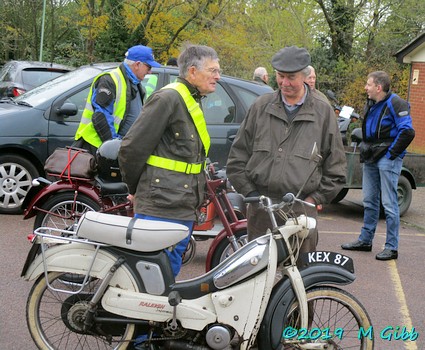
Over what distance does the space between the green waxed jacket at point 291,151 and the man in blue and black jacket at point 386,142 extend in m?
2.90

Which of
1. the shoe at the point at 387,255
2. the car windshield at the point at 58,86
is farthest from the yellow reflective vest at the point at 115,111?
the shoe at the point at 387,255

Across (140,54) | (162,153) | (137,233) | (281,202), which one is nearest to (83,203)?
(140,54)

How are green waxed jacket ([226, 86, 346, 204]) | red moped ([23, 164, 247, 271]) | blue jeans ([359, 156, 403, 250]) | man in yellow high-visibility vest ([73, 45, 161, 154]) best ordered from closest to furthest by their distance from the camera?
green waxed jacket ([226, 86, 346, 204]) → red moped ([23, 164, 247, 271]) → man in yellow high-visibility vest ([73, 45, 161, 154]) → blue jeans ([359, 156, 403, 250])

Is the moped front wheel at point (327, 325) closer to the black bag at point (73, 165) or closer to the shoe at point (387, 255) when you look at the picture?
the black bag at point (73, 165)

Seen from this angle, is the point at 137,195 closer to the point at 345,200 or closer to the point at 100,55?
the point at 345,200

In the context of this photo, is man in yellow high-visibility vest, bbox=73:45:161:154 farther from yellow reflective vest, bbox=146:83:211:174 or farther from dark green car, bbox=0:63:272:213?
yellow reflective vest, bbox=146:83:211:174

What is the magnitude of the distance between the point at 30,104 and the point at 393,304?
4899 mm

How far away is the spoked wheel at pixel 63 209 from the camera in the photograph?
19.8ft

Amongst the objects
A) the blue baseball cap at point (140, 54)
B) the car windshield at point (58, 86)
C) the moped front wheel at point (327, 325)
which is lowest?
the moped front wheel at point (327, 325)

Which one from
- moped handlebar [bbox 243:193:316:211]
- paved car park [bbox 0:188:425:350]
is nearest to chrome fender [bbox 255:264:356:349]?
moped handlebar [bbox 243:193:316:211]

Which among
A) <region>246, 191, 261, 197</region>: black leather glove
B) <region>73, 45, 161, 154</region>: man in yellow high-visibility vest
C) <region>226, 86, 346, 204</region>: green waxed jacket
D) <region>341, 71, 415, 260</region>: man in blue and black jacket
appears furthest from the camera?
<region>341, 71, 415, 260</region>: man in blue and black jacket

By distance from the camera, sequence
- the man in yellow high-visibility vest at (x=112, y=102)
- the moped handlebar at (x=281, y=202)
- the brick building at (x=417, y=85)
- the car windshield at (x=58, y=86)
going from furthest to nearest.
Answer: the brick building at (x=417, y=85) → the car windshield at (x=58, y=86) → the man in yellow high-visibility vest at (x=112, y=102) → the moped handlebar at (x=281, y=202)

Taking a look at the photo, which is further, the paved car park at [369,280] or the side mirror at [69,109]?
the side mirror at [69,109]

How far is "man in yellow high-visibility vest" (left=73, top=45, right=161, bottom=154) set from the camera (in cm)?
629
